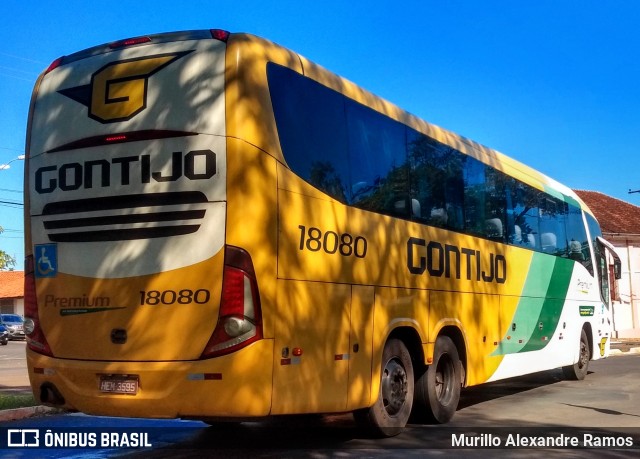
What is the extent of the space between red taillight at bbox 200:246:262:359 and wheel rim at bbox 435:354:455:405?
3955mm

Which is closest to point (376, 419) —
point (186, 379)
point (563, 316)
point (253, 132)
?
point (186, 379)

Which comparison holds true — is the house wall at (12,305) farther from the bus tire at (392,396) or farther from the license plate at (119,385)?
the license plate at (119,385)

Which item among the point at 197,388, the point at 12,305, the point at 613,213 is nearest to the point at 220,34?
the point at 197,388

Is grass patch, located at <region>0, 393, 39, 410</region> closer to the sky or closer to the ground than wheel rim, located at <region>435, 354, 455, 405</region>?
closer to the ground

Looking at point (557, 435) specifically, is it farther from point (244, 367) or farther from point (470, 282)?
point (244, 367)

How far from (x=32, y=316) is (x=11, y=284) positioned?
58727mm

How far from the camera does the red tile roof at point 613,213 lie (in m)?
34.6

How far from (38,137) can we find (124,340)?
234 cm

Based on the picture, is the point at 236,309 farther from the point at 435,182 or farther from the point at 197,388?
the point at 435,182

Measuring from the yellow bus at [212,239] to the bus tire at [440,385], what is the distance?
59 centimetres

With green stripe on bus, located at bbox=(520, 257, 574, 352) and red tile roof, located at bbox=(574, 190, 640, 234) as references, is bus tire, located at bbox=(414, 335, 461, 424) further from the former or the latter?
red tile roof, located at bbox=(574, 190, 640, 234)

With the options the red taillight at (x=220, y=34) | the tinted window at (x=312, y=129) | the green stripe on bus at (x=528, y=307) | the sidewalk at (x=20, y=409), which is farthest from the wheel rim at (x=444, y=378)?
the red taillight at (x=220, y=34)

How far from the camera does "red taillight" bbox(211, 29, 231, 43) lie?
257 inches

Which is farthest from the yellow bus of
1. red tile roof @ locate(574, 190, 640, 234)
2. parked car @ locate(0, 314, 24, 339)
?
parked car @ locate(0, 314, 24, 339)
